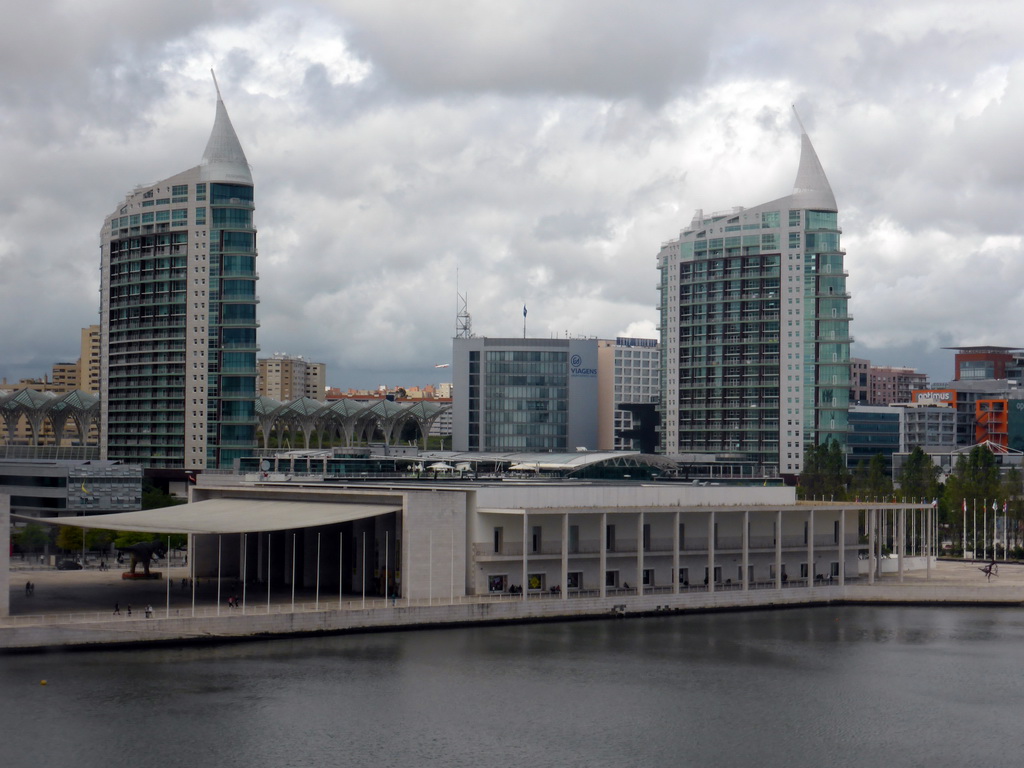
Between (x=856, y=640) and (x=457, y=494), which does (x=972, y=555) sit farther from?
(x=457, y=494)

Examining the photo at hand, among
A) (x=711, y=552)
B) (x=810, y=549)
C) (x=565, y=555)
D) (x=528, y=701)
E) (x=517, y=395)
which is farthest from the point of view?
(x=517, y=395)

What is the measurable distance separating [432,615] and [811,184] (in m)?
101

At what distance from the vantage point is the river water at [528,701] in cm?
4584

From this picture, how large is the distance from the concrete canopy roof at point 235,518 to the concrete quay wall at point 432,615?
5.15 m

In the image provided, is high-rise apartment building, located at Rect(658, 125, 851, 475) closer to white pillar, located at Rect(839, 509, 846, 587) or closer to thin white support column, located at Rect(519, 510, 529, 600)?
white pillar, located at Rect(839, 509, 846, 587)

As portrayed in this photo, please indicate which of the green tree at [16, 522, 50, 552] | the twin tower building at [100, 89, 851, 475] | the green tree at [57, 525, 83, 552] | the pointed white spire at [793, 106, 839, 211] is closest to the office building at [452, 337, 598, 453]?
the twin tower building at [100, 89, 851, 475]

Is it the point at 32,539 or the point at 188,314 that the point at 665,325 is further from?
the point at 32,539

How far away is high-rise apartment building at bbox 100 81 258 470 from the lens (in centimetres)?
13400

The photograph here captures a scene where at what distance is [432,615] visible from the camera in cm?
6831

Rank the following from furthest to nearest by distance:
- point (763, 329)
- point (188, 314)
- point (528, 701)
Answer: point (763, 329) < point (188, 314) < point (528, 701)

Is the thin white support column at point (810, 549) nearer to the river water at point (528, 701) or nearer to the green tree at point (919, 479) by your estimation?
the river water at point (528, 701)

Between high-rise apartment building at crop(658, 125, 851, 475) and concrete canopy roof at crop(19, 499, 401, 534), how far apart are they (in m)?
88.1

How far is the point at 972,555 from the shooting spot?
109438 millimetres

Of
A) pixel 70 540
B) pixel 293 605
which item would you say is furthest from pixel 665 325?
pixel 293 605
